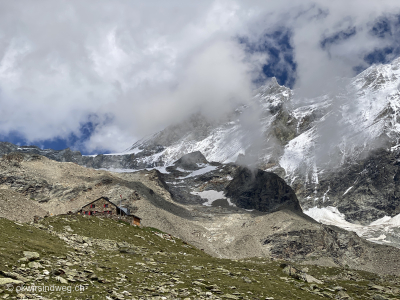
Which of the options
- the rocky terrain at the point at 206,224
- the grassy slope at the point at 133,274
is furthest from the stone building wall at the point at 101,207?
the rocky terrain at the point at 206,224

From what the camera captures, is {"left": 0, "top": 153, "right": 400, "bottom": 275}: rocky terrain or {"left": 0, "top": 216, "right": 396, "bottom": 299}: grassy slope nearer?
{"left": 0, "top": 216, "right": 396, "bottom": 299}: grassy slope

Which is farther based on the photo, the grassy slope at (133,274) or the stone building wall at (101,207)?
the stone building wall at (101,207)

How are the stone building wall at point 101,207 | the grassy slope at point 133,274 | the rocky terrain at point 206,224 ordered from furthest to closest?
the rocky terrain at point 206,224 → the stone building wall at point 101,207 → the grassy slope at point 133,274

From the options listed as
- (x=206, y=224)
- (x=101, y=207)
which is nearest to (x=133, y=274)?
(x=101, y=207)

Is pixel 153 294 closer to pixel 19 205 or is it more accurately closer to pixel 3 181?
pixel 19 205

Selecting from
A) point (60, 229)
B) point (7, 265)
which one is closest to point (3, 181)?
point (60, 229)

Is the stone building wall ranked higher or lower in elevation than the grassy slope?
higher

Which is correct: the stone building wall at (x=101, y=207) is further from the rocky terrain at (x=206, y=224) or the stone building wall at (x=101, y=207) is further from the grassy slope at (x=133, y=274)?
the rocky terrain at (x=206, y=224)

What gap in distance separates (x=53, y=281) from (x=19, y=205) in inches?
1202

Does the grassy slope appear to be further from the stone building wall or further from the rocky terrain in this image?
the rocky terrain

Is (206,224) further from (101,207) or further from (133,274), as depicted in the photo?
(133,274)

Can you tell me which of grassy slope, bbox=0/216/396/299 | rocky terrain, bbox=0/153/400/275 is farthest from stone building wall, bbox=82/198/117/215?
rocky terrain, bbox=0/153/400/275

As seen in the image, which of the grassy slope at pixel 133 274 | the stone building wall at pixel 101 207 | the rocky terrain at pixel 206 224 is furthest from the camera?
the rocky terrain at pixel 206 224

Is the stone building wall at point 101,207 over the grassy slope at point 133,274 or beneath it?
over
